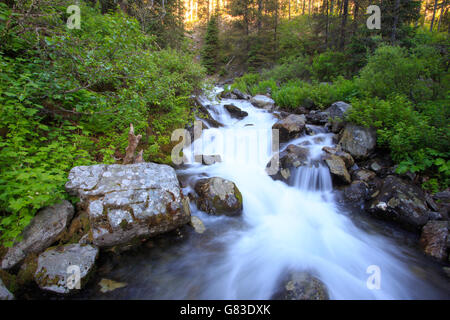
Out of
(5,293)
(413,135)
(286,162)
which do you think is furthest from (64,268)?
(413,135)

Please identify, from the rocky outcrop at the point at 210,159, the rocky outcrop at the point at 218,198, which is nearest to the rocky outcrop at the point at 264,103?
the rocky outcrop at the point at 210,159

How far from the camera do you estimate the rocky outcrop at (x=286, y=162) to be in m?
5.91

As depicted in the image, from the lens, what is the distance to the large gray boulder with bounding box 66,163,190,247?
119 inches

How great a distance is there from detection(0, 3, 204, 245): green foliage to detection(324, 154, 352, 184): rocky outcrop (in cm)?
477

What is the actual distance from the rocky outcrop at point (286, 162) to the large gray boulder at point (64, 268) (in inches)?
191

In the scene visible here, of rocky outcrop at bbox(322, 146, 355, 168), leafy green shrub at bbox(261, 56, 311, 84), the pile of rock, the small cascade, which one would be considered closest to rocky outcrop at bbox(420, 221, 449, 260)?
the small cascade

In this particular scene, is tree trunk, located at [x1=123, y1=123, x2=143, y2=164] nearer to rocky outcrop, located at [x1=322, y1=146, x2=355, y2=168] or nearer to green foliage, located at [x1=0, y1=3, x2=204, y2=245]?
green foliage, located at [x1=0, y1=3, x2=204, y2=245]

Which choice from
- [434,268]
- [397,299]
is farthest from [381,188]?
[397,299]

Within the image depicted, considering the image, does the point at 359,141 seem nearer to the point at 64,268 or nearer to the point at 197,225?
the point at 197,225

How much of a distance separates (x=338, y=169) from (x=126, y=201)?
213 inches

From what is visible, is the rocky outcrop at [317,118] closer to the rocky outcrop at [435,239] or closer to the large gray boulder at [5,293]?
the rocky outcrop at [435,239]

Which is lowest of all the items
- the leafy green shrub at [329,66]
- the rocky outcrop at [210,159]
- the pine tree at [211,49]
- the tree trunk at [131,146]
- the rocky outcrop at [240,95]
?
the rocky outcrop at [210,159]

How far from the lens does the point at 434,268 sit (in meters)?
3.23

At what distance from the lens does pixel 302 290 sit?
261 centimetres
